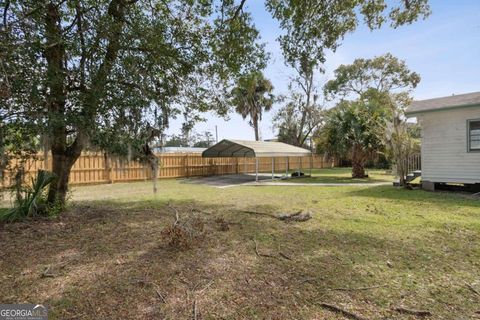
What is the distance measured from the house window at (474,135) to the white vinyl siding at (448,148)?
0.29 feet

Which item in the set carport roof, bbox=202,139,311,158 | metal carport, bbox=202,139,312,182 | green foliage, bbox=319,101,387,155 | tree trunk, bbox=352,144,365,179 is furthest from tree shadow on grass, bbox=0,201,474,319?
tree trunk, bbox=352,144,365,179

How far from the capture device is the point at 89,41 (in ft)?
16.3

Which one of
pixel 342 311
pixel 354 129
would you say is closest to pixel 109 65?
pixel 342 311

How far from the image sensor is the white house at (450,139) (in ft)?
32.3

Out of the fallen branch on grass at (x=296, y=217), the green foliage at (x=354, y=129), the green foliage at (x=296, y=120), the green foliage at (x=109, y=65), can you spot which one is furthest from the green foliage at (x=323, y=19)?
the green foliage at (x=296, y=120)

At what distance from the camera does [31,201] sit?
233 inches

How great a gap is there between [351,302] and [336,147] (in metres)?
14.1

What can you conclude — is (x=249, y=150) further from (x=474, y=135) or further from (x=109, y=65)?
(x=109, y=65)

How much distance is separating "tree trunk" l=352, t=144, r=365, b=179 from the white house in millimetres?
4707

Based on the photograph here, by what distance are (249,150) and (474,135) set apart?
10190 millimetres

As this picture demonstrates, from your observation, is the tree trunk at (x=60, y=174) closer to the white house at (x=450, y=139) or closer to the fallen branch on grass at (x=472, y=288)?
the fallen branch on grass at (x=472, y=288)

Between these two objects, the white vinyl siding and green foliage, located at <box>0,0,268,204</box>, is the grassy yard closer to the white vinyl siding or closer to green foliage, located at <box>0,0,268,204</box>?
green foliage, located at <box>0,0,268,204</box>

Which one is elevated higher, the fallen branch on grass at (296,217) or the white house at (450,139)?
the white house at (450,139)

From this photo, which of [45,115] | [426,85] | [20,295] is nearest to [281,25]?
[45,115]
